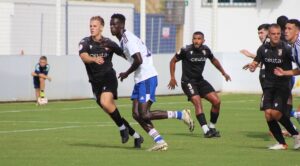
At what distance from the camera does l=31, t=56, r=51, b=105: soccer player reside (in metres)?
31.5

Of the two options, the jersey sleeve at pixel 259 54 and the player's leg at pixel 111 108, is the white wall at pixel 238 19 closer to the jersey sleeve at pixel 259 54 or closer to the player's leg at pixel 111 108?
the jersey sleeve at pixel 259 54

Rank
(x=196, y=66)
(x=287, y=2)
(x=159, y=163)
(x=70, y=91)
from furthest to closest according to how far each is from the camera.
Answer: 1. (x=287, y=2)
2. (x=70, y=91)
3. (x=196, y=66)
4. (x=159, y=163)

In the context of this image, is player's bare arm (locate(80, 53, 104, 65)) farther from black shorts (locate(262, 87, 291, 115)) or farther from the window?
the window

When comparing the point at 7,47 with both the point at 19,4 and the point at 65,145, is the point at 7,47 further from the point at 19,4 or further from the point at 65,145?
the point at 65,145

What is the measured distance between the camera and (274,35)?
17.0 meters

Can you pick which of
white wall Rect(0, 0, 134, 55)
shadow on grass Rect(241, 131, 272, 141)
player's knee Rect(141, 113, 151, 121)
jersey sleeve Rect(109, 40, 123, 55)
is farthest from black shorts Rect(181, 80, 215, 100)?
white wall Rect(0, 0, 134, 55)

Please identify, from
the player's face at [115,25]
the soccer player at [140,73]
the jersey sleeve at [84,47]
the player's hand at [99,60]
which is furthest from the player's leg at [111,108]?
the player's face at [115,25]

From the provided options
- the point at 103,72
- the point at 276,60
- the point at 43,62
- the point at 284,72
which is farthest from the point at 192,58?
the point at 43,62

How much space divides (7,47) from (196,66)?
15.3 metres

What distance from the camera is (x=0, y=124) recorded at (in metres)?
23.5

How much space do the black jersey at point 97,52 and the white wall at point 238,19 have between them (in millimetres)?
23868

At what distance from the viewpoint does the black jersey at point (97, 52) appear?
1728 cm

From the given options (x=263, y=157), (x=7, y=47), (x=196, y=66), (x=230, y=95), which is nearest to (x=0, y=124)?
(x=196, y=66)

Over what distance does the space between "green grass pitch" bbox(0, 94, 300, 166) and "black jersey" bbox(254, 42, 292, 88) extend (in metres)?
1.12
